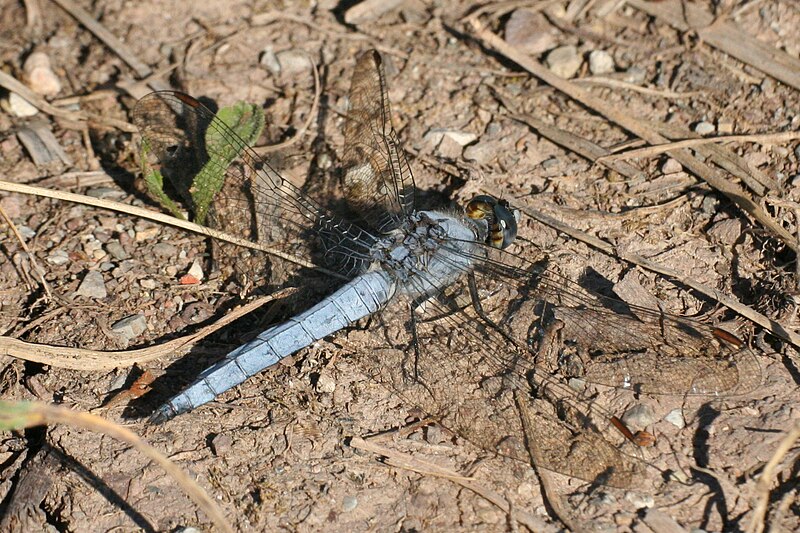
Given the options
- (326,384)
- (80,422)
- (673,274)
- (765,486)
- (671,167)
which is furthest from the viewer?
(671,167)

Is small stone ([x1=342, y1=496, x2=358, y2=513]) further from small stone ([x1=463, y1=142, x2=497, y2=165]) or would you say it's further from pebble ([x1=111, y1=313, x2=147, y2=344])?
small stone ([x1=463, y1=142, x2=497, y2=165])

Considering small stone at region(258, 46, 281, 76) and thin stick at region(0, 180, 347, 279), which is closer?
thin stick at region(0, 180, 347, 279)

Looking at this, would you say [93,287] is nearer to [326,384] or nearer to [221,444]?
[221,444]

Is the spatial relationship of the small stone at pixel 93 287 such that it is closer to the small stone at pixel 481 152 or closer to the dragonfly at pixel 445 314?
the dragonfly at pixel 445 314

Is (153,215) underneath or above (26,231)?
above

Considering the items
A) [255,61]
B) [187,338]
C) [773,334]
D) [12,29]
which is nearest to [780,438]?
[773,334]

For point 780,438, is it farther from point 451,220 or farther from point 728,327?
point 451,220

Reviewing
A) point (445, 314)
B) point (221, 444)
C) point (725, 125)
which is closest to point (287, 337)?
point (221, 444)

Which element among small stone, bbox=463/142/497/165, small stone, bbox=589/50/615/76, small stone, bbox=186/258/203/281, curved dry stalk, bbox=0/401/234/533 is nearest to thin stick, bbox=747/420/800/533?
curved dry stalk, bbox=0/401/234/533
